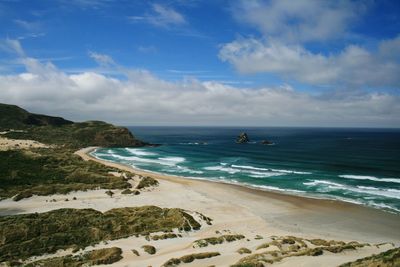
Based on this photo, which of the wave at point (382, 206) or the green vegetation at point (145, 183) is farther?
the green vegetation at point (145, 183)

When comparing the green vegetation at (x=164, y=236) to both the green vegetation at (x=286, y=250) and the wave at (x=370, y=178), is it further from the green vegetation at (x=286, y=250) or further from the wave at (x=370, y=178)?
the wave at (x=370, y=178)

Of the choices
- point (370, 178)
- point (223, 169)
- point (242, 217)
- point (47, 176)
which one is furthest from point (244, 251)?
point (223, 169)

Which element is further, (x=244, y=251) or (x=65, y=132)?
(x=65, y=132)

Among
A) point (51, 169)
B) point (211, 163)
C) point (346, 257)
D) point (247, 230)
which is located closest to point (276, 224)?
point (247, 230)

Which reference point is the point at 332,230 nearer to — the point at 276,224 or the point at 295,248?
the point at 276,224

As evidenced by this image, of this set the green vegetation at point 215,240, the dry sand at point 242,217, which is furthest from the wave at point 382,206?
the green vegetation at point 215,240

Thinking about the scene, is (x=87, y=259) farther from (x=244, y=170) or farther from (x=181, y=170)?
(x=244, y=170)

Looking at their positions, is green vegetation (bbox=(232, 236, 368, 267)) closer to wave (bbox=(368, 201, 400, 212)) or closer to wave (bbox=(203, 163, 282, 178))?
wave (bbox=(368, 201, 400, 212))
